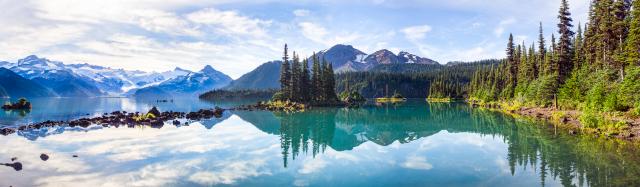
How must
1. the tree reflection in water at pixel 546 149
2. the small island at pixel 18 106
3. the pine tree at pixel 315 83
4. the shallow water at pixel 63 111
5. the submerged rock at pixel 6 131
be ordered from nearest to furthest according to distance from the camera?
the tree reflection in water at pixel 546 149 → the submerged rock at pixel 6 131 → the shallow water at pixel 63 111 → the small island at pixel 18 106 → the pine tree at pixel 315 83

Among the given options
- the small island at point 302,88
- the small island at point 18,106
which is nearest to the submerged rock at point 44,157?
the small island at point 302,88

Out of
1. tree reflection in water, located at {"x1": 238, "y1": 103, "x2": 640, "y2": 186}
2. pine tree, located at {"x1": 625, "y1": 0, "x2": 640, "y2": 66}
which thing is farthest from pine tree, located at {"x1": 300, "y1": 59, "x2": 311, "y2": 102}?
pine tree, located at {"x1": 625, "y1": 0, "x2": 640, "y2": 66}

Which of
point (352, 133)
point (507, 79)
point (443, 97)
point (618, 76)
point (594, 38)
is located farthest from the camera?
point (443, 97)

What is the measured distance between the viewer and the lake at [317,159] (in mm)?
20688

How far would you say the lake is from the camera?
20.7 meters

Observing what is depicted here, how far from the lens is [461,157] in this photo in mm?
28016

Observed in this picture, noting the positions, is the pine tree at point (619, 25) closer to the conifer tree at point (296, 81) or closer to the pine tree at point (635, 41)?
the pine tree at point (635, 41)

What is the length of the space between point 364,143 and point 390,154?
7.39 meters

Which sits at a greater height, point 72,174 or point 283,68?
point 283,68

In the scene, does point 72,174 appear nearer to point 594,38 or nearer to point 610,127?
point 610,127

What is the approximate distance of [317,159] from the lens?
2753 cm

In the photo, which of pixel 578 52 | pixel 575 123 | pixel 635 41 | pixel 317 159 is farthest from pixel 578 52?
pixel 317 159

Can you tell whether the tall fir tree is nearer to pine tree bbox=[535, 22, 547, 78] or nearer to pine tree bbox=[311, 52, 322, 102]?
pine tree bbox=[535, 22, 547, 78]

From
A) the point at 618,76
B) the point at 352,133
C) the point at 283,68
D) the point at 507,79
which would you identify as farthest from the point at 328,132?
the point at 507,79
